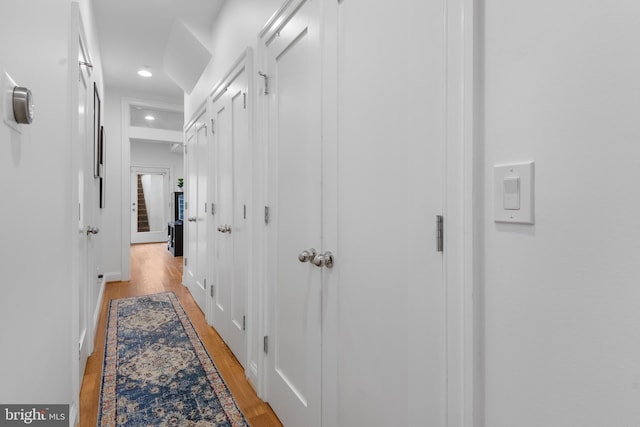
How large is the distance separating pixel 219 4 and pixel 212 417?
9.73 feet

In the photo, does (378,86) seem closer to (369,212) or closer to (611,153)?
(369,212)

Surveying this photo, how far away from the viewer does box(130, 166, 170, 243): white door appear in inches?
343

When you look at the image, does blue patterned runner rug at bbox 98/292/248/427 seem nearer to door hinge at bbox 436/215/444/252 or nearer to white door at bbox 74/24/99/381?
white door at bbox 74/24/99/381

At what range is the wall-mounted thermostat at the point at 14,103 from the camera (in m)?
0.79

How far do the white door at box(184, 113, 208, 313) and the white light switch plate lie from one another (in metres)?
2.87

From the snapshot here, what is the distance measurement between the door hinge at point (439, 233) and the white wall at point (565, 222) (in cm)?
10

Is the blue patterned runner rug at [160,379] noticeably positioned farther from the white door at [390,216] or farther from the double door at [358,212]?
the white door at [390,216]

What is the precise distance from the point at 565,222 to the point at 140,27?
3.80m

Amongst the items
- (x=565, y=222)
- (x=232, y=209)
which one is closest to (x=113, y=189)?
(x=232, y=209)

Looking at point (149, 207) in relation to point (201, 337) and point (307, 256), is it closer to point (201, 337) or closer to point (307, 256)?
point (201, 337)

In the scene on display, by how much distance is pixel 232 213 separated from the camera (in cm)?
237

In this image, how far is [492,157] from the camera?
0.68 meters

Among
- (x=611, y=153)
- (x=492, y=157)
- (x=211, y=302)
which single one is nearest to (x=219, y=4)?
(x=211, y=302)

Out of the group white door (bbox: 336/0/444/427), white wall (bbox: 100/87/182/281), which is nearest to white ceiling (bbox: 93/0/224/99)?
white wall (bbox: 100/87/182/281)
